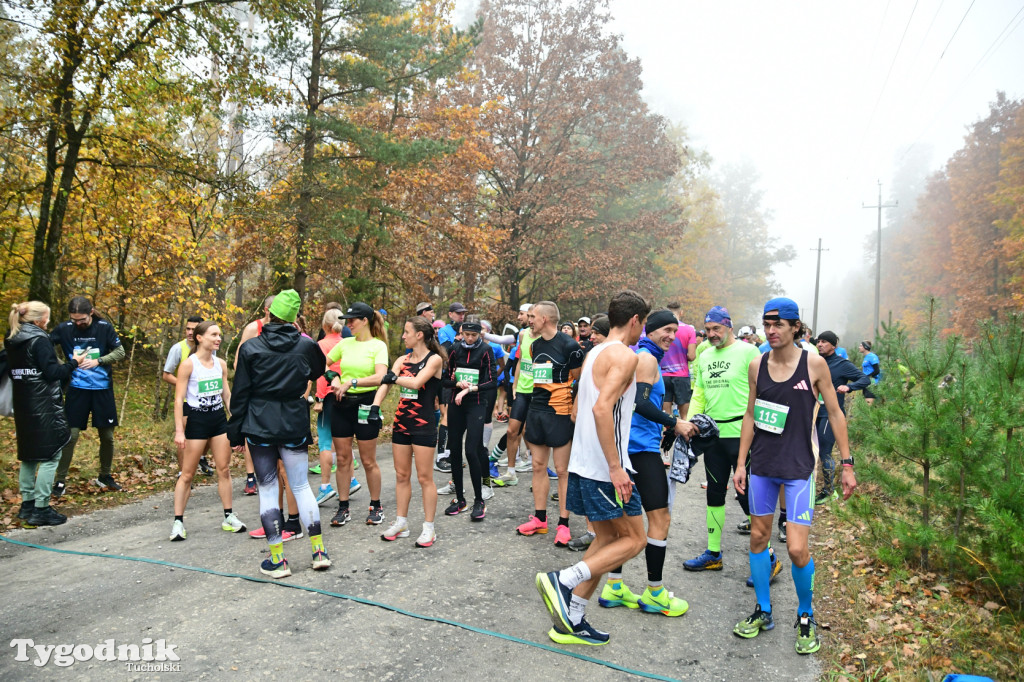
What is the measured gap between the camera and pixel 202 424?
5.73 m

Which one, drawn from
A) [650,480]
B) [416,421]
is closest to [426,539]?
[416,421]

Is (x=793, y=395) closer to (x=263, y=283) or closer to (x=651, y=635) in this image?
(x=651, y=635)

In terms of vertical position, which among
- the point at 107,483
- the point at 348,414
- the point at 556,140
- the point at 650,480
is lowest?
the point at 107,483

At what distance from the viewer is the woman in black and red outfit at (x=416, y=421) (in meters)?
5.63

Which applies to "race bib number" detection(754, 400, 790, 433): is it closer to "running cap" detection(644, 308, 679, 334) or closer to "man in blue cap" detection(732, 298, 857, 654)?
"man in blue cap" detection(732, 298, 857, 654)

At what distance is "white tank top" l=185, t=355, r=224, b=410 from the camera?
5.71 metres

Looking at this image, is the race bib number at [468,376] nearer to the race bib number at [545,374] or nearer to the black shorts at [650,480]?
the race bib number at [545,374]

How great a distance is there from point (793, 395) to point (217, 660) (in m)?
3.82

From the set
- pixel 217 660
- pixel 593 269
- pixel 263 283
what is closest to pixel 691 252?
pixel 593 269

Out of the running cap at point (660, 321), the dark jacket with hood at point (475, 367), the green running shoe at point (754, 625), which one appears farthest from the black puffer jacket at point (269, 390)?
the green running shoe at point (754, 625)

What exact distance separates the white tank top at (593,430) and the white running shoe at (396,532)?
2446 mm

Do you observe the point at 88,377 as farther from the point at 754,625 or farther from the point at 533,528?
the point at 754,625

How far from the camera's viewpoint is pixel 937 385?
4.81m

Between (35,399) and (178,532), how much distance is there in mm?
1914
